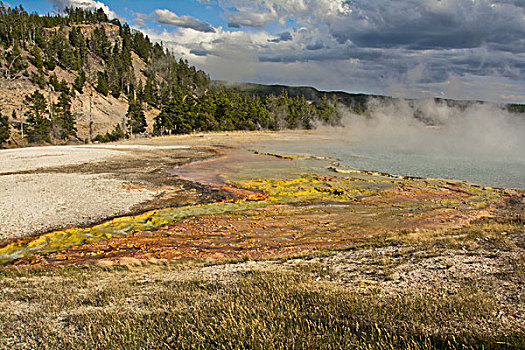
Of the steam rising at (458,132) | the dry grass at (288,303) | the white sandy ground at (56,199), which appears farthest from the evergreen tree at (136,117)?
the dry grass at (288,303)

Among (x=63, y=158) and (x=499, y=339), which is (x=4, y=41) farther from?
(x=499, y=339)

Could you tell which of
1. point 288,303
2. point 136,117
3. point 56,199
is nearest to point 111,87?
point 136,117

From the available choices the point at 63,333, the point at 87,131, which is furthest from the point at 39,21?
the point at 63,333

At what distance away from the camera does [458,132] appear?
68312 mm

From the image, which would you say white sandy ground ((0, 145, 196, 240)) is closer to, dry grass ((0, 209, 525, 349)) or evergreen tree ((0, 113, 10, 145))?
dry grass ((0, 209, 525, 349))

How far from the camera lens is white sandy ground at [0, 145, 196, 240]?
53.5 ft

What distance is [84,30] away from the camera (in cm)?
15200

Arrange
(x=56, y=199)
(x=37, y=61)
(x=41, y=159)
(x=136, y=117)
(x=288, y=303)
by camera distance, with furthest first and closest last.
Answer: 1. (x=37, y=61)
2. (x=136, y=117)
3. (x=41, y=159)
4. (x=56, y=199)
5. (x=288, y=303)

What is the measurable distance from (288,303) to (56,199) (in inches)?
702

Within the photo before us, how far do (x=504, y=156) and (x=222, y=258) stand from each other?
46.6 m

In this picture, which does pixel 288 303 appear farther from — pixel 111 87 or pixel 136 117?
pixel 111 87

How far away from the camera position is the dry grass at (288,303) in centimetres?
541

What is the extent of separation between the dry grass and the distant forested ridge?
6341cm

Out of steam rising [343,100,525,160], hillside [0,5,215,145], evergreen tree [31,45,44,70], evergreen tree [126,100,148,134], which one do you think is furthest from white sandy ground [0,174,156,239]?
evergreen tree [31,45,44,70]
